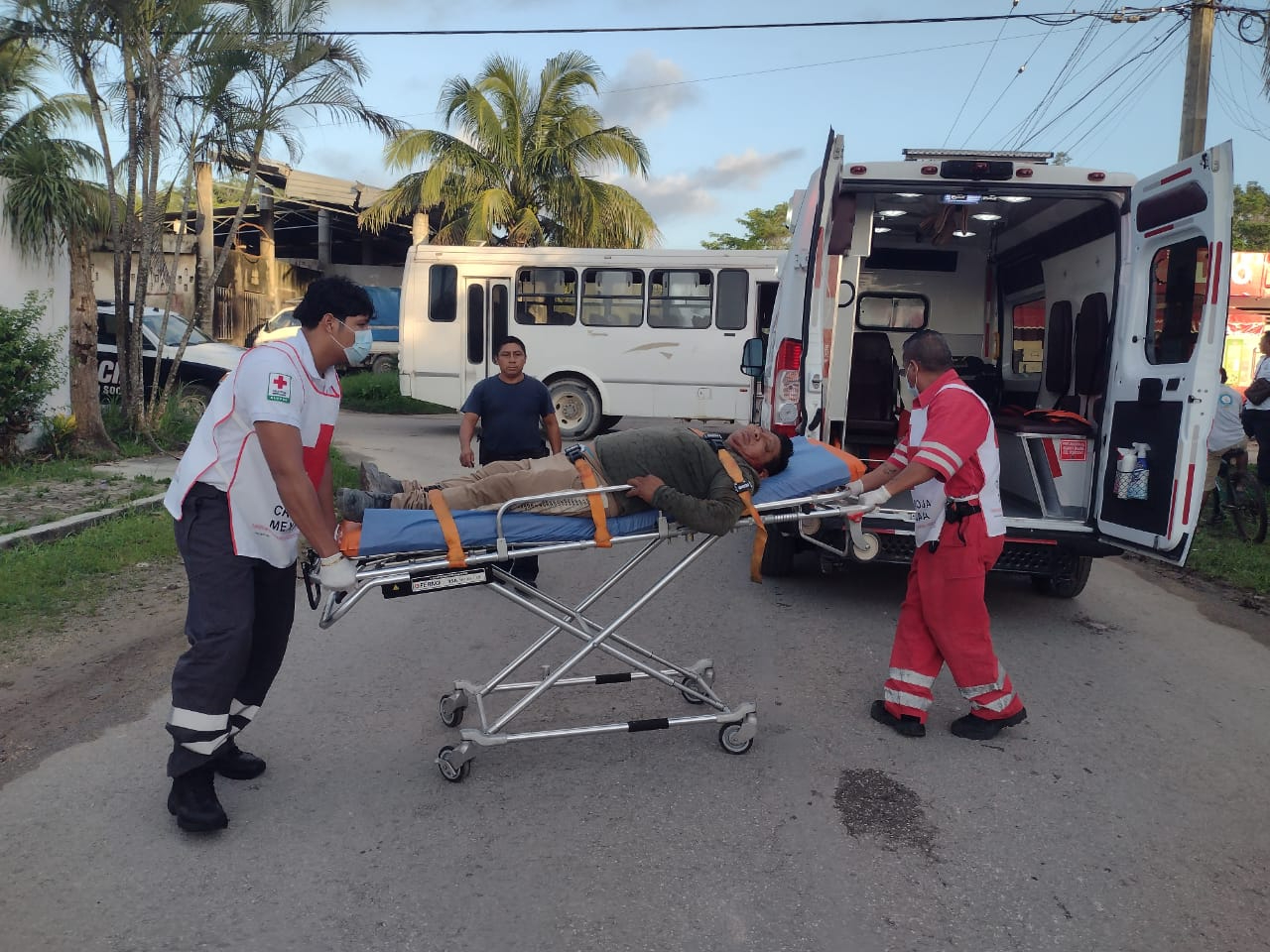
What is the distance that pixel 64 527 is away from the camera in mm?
7781

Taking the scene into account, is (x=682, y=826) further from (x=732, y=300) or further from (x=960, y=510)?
(x=732, y=300)

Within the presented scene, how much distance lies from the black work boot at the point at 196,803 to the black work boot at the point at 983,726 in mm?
2942

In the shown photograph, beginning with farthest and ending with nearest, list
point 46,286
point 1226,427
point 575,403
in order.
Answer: point 575,403
point 46,286
point 1226,427

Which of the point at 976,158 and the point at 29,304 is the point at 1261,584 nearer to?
the point at 976,158

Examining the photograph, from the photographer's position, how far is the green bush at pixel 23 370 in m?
9.69

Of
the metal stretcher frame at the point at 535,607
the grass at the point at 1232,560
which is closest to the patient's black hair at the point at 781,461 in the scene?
the metal stretcher frame at the point at 535,607

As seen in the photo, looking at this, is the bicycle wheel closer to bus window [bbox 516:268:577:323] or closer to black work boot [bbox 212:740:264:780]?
black work boot [bbox 212:740:264:780]

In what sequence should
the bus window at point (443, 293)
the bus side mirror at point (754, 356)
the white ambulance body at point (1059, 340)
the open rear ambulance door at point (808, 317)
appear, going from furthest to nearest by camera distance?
the bus window at point (443, 293) → the bus side mirror at point (754, 356) → the open rear ambulance door at point (808, 317) → the white ambulance body at point (1059, 340)

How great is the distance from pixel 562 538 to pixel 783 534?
3226 mm

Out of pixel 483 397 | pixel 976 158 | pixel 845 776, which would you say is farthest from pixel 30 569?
pixel 976 158

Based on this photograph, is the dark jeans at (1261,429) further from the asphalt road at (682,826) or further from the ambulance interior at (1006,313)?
the asphalt road at (682,826)

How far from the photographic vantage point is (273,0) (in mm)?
11477

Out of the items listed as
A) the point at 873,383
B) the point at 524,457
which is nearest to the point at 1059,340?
the point at 873,383

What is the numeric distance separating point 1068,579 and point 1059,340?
2.19 meters
